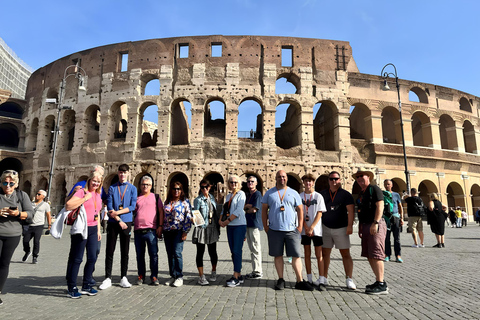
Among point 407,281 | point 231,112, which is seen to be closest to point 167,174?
point 231,112

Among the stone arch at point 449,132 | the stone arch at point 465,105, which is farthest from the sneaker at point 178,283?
the stone arch at point 465,105

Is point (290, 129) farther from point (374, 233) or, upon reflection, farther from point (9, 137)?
point (9, 137)

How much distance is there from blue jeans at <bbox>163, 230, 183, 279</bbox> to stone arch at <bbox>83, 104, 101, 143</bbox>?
19.2 m

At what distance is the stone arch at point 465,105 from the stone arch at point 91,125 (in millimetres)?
28832

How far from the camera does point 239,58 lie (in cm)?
1978

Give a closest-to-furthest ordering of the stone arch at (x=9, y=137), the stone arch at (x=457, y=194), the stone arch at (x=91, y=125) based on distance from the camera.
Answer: the stone arch at (x=91, y=125)
the stone arch at (x=457, y=194)
the stone arch at (x=9, y=137)

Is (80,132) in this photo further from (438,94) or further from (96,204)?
(438,94)

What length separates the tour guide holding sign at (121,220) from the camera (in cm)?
452

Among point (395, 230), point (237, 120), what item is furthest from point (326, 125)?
point (395, 230)

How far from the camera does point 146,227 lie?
472 cm

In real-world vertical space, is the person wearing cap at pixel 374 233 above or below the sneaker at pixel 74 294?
above

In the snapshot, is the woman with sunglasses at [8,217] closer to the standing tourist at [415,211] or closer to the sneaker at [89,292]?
the sneaker at [89,292]

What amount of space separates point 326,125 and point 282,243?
18769 mm

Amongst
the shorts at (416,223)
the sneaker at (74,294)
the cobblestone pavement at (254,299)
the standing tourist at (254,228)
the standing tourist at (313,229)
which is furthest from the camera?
the shorts at (416,223)
